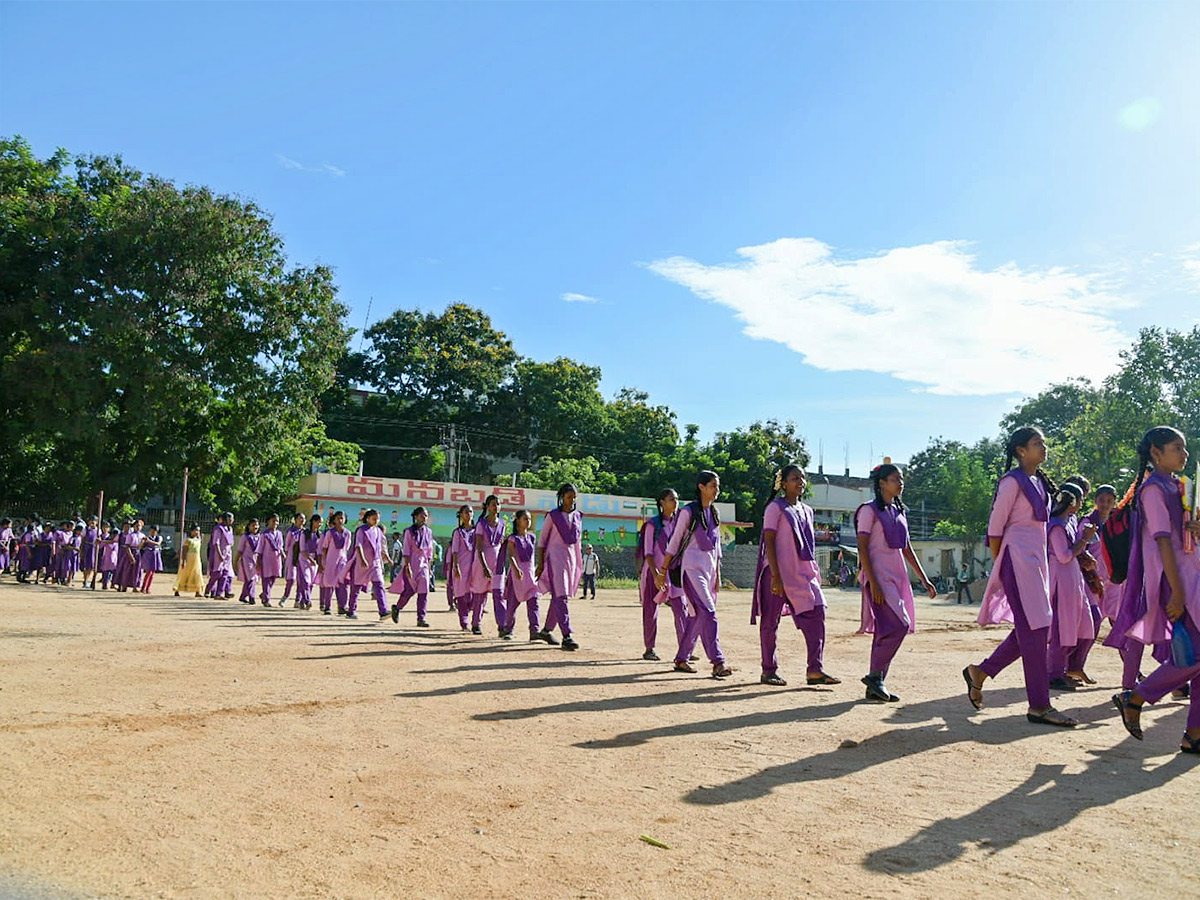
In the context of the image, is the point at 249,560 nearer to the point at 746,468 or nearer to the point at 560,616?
the point at 560,616

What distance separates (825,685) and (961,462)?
180 ft

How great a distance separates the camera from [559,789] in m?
4.57

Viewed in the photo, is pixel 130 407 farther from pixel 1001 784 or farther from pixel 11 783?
pixel 1001 784

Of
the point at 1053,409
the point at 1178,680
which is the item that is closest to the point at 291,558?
the point at 1178,680

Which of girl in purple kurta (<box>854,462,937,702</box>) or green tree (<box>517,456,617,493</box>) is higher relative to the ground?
green tree (<box>517,456,617,493</box>)

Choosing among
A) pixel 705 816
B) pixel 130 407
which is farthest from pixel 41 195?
pixel 705 816

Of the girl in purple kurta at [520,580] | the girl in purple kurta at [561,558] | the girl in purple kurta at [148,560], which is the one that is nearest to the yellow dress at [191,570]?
the girl in purple kurta at [148,560]

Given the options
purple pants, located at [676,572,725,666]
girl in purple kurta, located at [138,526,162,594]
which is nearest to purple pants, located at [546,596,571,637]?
purple pants, located at [676,572,725,666]

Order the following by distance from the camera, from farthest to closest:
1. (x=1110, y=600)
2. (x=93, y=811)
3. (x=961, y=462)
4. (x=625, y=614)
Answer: (x=961, y=462)
(x=625, y=614)
(x=1110, y=600)
(x=93, y=811)

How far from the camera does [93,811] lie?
13.2 feet

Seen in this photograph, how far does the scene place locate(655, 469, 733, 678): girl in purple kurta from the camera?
879cm

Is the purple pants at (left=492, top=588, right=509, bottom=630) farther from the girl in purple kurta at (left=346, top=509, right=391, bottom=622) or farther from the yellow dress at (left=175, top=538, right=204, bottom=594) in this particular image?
the yellow dress at (left=175, top=538, right=204, bottom=594)

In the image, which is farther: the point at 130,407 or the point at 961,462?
the point at 961,462

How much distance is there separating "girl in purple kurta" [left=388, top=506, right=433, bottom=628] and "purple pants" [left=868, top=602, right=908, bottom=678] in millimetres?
8705
